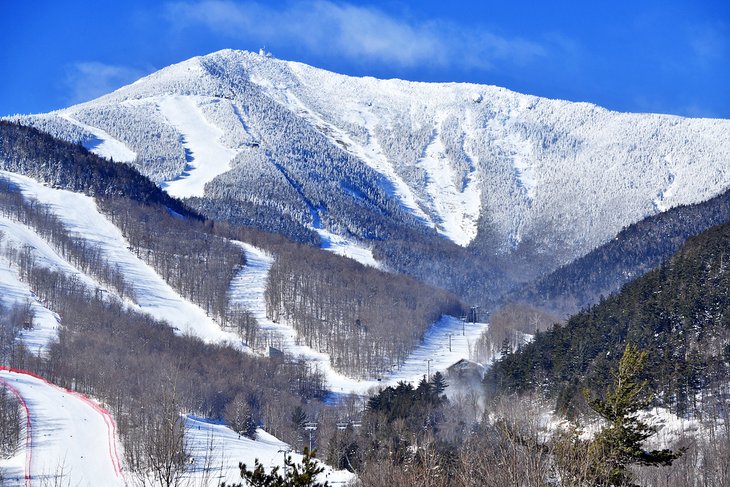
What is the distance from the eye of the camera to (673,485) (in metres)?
57.3

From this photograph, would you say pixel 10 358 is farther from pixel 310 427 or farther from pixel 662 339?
pixel 662 339

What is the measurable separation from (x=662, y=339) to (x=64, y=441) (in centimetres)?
7560

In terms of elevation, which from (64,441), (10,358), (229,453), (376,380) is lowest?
(229,453)

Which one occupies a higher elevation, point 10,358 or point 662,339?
point 662,339

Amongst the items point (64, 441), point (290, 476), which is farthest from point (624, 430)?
point (64, 441)

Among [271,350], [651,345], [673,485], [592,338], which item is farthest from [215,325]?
[673,485]

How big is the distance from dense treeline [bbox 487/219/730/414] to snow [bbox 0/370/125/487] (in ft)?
159

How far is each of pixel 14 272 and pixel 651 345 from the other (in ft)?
457

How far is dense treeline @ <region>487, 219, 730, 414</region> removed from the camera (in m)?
90.5

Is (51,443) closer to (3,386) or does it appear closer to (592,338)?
(3,386)

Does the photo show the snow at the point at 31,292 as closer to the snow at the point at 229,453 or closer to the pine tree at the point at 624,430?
the snow at the point at 229,453

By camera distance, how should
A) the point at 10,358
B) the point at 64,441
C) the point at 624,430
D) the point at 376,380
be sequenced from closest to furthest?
1. the point at 624,430
2. the point at 64,441
3. the point at 10,358
4. the point at 376,380

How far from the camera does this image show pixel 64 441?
7044 centimetres

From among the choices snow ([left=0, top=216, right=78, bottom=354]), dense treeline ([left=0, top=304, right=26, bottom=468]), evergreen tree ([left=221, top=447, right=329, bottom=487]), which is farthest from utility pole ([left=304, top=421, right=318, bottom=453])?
evergreen tree ([left=221, top=447, right=329, bottom=487])
